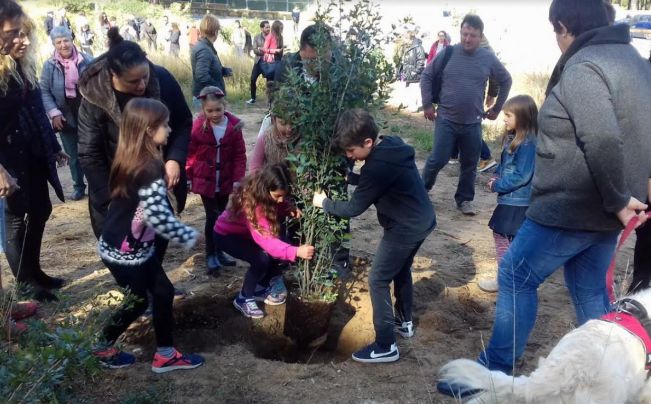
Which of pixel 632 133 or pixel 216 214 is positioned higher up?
pixel 632 133

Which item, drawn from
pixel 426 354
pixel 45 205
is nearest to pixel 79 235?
pixel 45 205

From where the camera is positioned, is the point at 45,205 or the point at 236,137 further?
the point at 236,137

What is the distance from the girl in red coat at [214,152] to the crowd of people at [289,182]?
12 mm

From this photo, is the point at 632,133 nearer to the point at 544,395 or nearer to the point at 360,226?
the point at 544,395

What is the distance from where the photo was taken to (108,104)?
3.57 meters

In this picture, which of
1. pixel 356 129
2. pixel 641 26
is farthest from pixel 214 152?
pixel 641 26

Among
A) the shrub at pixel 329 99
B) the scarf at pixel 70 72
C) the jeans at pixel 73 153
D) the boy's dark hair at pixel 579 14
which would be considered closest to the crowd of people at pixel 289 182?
the boy's dark hair at pixel 579 14

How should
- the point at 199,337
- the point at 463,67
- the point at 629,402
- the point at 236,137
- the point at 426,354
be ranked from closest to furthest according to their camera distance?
the point at 629,402 → the point at 426,354 → the point at 199,337 → the point at 236,137 → the point at 463,67

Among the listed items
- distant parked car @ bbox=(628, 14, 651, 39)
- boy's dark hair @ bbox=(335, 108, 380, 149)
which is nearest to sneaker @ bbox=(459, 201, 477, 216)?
boy's dark hair @ bbox=(335, 108, 380, 149)

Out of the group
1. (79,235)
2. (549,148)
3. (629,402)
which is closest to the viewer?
(629,402)

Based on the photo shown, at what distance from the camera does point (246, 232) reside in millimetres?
4207

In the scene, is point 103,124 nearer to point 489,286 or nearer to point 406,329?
point 406,329

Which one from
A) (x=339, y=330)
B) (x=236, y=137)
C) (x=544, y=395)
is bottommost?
(x=339, y=330)

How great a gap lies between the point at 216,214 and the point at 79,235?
1788mm
